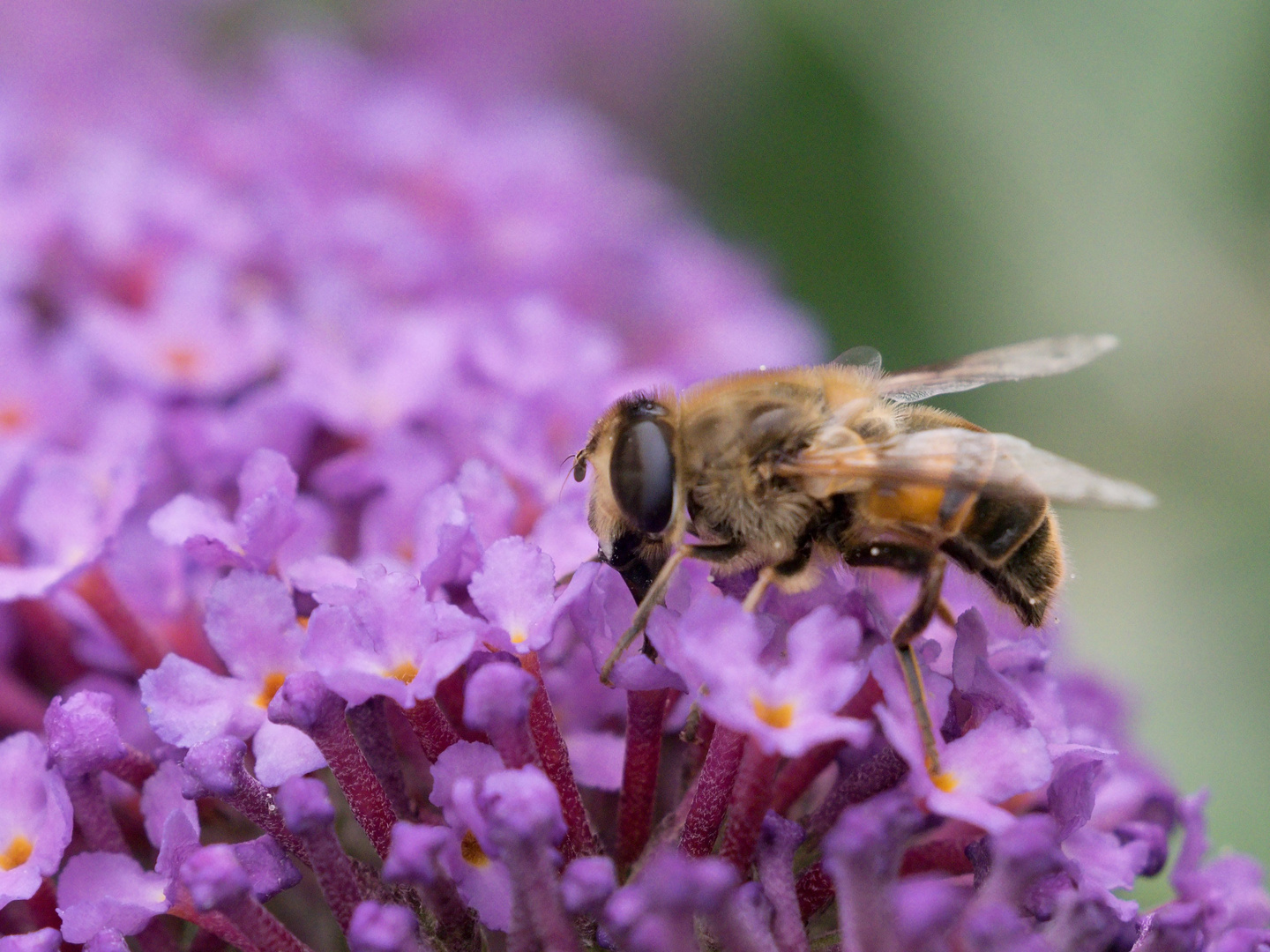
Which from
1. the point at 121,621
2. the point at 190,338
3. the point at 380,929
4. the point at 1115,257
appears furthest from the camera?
the point at 1115,257

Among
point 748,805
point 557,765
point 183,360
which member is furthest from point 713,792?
point 183,360

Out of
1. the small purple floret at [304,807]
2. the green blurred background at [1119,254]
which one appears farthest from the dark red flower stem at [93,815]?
the green blurred background at [1119,254]

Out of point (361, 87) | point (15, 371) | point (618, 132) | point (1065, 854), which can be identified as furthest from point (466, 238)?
point (1065, 854)

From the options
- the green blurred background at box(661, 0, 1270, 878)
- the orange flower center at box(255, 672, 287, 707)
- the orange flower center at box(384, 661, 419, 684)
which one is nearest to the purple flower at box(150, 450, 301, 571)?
the orange flower center at box(255, 672, 287, 707)

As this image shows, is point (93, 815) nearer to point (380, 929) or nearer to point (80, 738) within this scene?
point (80, 738)

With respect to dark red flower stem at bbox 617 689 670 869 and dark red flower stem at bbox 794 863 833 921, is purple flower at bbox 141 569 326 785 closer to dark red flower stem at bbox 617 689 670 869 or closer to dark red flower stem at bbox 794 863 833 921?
dark red flower stem at bbox 617 689 670 869

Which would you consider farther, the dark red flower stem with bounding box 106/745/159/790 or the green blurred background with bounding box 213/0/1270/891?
the green blurred background with bounding box 213/0/1270/891

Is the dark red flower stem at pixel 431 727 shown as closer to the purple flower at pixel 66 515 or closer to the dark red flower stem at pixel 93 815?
the dark red flower stem at pixel 93 815
